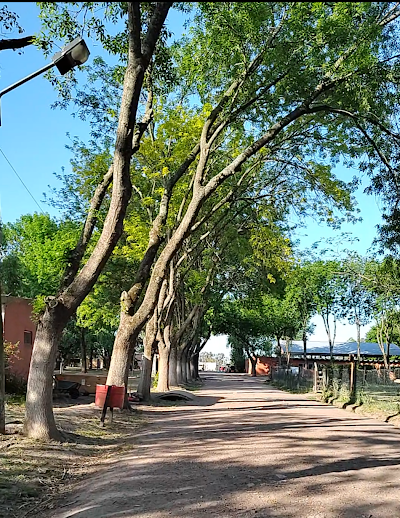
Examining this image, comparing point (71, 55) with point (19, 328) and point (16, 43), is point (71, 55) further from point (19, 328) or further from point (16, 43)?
point (19, 328)

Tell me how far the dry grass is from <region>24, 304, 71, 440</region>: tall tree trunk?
9.5 inches

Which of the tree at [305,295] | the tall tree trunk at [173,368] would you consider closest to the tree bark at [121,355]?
the tall tree trunk at [173,368]

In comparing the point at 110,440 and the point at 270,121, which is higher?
the point at 270,121

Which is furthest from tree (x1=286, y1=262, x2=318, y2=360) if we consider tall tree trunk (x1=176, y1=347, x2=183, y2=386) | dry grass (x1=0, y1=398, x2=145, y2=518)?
dry grass (x1=0, y1=398, x2=145, y2=518)

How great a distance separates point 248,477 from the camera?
7.45 meters

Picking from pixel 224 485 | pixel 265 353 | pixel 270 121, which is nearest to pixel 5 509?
pixel 224 485

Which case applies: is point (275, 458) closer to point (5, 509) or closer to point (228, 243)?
point (5, 509)

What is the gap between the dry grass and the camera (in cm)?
649

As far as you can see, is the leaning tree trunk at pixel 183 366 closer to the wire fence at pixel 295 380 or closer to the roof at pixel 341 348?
the wire fence at pixel 295 380

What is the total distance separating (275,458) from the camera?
8.95 m

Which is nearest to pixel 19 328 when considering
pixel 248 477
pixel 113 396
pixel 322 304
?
pixel 113 396

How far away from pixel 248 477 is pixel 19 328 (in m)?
17.9

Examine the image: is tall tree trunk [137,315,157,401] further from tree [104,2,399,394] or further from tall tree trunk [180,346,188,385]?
tall tree trunk [180,346,188,385]

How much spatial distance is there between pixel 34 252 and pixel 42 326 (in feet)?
102
